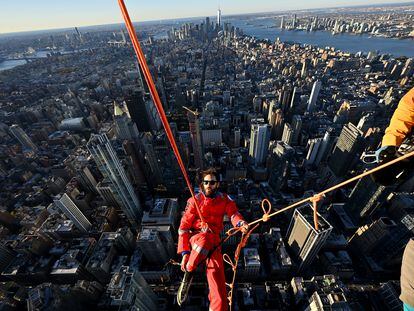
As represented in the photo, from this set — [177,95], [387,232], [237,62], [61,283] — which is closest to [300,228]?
[387,232]

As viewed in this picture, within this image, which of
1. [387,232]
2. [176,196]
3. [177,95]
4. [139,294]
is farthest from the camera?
[177,95]

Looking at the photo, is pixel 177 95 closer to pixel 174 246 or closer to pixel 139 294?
pixel 174 246

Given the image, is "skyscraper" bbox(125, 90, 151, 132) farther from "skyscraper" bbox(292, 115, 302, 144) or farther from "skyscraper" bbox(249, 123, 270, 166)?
"skyscraper" bbox(292, 115, 302, 144)

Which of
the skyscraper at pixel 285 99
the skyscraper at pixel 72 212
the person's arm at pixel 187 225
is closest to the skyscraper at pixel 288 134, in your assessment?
the skyscraper at pixel 285 99

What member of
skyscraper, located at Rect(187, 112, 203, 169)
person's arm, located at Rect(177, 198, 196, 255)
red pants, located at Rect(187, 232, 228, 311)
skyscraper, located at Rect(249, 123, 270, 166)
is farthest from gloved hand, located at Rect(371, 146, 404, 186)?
skyscraper, located at Rect(249, 123, 270, 166)

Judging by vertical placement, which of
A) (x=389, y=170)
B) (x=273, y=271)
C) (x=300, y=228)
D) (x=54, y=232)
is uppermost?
(x=389, y=170)

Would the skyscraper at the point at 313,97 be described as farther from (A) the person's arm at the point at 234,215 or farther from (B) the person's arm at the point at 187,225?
(B) the person's arm at the point at 187,225

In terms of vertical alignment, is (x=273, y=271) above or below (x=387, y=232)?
below
